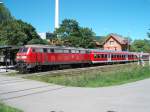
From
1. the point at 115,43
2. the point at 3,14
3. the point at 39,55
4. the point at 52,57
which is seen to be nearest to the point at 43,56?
the point at 39,55

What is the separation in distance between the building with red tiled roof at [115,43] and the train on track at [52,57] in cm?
5368

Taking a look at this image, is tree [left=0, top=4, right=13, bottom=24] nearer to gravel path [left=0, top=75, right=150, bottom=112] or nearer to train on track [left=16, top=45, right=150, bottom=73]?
train on track [left=16, top=45, right=150, bottom=73]

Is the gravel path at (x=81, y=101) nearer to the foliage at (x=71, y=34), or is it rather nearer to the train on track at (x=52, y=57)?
the train on track at (x=52, y=57)

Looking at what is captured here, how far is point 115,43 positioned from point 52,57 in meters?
73.8

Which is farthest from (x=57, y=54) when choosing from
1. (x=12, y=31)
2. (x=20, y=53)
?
(x=12, y=31)

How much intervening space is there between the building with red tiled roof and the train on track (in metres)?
53.7

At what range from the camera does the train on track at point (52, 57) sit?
3187 cm

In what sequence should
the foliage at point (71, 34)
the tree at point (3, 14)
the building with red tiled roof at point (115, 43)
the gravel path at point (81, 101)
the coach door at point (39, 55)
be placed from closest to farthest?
the gravel path at point (81, 101) < the coach door at point (39, 55) < the tree at point (3, 14) < the foliage at point (71, 34) < the building with red tiled roof at point (115, 43)

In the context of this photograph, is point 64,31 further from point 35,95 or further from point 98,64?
point 35,95

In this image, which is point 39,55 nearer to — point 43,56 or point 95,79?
point 43,56

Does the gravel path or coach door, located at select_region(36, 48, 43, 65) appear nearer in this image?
the gravel path

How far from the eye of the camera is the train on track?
31.9 metres

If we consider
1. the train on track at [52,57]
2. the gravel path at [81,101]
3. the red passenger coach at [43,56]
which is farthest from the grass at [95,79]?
the train on track at [52,57]

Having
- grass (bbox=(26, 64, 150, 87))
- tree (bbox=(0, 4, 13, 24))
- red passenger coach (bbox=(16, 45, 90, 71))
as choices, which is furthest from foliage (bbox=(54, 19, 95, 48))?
grass (bbox=(26, 64, 150, 87))
